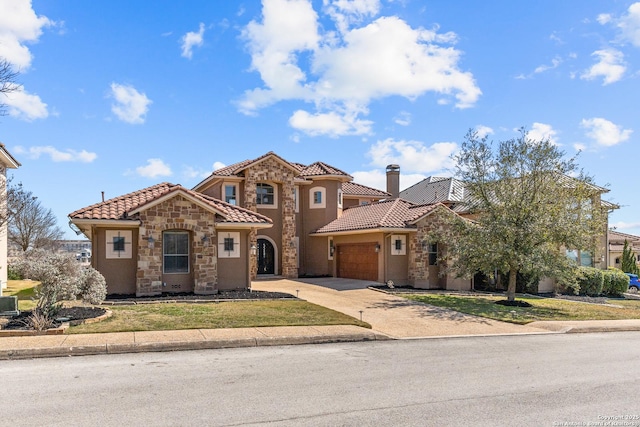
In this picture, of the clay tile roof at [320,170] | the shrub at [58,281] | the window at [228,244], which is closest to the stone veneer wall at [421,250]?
the clay tile roof at [320,170]

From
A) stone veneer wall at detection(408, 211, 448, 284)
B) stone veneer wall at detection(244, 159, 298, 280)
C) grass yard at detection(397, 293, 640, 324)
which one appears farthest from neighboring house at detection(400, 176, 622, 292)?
stone veneer wall at detection(244, 159, 298, 280)

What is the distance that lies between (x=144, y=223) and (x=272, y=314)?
6.55m

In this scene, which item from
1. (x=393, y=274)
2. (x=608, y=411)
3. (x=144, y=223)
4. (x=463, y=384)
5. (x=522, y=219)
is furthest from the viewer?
(x=393, y=274)

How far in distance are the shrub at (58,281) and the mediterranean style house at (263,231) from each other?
13.5ft

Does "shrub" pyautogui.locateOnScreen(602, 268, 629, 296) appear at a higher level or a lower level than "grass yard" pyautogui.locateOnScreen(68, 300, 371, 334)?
lower

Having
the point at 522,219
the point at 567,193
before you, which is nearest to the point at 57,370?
the point at 522,219

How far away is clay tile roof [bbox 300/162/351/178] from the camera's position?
93.3 ft

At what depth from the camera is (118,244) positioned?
16750 mm

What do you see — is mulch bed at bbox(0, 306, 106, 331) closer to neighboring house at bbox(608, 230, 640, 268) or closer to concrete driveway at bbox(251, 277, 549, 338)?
concrete driveway at bbox(251, 277, 549, 338)

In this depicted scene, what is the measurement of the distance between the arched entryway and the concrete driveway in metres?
5.45

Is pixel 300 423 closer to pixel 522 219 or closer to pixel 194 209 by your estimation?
pixel 194 209

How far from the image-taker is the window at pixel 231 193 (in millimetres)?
25891

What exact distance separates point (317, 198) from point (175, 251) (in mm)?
12631

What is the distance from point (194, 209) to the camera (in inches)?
688
